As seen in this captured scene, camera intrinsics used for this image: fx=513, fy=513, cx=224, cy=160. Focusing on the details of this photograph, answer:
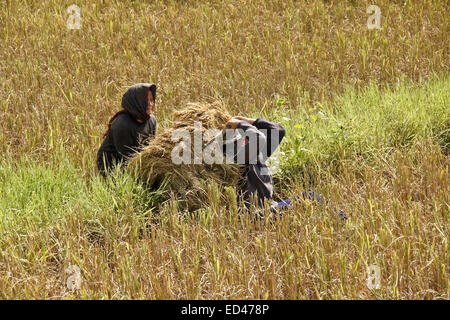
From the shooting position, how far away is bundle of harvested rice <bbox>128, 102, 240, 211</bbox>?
3664mm

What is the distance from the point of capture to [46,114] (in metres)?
5.68

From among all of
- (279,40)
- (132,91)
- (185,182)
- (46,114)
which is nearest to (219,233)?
(185,182)

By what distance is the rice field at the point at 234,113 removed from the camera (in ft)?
9.24

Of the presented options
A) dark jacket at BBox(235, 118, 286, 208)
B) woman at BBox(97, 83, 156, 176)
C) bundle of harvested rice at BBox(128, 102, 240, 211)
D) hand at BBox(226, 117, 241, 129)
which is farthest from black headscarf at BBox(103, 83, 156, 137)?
dark jacket at BBox(235, 118, 286, 208)

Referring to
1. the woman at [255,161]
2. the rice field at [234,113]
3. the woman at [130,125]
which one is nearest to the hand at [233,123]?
the woman at [255,161]

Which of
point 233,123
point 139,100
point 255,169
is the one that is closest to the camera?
point 255,169

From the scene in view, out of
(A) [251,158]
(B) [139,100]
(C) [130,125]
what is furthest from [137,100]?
(A) [251,158]

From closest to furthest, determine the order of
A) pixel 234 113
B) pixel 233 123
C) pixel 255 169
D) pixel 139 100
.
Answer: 1. pixel 255 169
2. pixel 233 123
3. pixel 139 100
4. pixel 234 113

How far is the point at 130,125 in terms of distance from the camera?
4043mm

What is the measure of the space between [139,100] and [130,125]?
21 cm

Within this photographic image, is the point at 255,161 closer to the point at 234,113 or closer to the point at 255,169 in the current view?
the point at 255,169

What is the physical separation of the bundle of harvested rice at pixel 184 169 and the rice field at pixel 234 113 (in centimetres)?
11

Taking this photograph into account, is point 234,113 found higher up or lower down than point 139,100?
lower down
